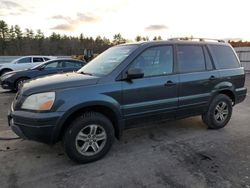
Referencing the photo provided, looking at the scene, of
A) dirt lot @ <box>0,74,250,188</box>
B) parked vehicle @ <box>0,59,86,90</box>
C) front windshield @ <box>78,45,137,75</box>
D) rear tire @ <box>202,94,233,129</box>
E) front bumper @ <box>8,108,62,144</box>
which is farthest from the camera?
parked vehicle @ <box>0,59,86,90</box>

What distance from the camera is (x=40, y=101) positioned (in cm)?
351

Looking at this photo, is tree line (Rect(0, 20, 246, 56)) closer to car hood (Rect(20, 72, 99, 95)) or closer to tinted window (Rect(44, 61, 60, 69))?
tinted window (Rect(44, 61, 60, 69))

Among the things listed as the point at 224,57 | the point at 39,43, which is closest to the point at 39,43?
the point at 39,43

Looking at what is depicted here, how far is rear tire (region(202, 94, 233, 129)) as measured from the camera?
524 centimetres

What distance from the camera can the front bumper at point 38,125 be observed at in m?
3.42

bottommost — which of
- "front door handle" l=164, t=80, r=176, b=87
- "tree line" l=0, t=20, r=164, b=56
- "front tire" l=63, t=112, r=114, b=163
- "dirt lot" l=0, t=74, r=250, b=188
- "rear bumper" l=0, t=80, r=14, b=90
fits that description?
"dirt lot" l=0, t=74, r=250, b=188

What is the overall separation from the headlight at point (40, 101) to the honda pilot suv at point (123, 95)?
0.01m

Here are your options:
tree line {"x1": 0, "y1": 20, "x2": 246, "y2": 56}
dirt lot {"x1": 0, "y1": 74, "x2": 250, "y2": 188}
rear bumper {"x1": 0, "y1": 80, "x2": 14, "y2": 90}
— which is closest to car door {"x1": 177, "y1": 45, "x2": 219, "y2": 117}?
dirt lot {"x1": 0, "y1": 74, "x2": 250, "y2": 188}

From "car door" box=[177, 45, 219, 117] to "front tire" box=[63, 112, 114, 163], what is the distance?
1.57 metres

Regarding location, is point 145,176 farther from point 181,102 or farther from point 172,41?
point 172,41

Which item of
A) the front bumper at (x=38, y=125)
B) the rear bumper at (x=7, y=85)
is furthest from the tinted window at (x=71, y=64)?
the front bumper at (x=38, y=125)

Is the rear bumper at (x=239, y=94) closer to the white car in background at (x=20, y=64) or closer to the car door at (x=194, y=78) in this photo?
the car door at (x=194, y=78)

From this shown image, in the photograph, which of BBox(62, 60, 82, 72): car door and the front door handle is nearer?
the front door handle

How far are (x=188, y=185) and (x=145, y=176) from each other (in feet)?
1.86
